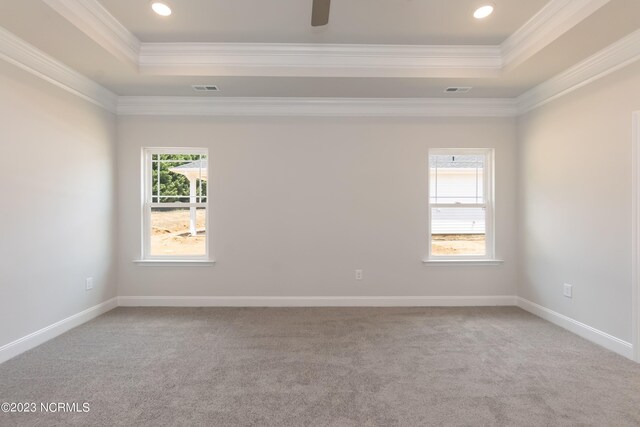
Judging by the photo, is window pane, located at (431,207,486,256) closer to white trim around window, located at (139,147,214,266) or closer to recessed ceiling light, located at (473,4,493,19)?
recessed ceiling light, located at (473,4,493,19)

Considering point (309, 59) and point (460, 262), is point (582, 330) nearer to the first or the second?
point (460, 262)

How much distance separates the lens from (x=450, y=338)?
10.7 feet

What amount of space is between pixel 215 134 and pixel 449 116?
290 cm

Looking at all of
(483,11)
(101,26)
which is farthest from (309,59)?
(101,26)

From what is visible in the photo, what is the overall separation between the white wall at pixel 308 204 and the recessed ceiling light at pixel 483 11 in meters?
1.52

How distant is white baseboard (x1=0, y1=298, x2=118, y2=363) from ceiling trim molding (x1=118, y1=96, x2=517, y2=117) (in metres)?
2.33

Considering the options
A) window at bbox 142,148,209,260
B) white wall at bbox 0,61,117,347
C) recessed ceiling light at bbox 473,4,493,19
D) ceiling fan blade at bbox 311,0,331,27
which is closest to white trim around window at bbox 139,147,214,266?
window at bbox 142,148,209,260

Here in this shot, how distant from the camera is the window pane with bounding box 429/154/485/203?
4.48 meters

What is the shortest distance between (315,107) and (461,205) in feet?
7.30

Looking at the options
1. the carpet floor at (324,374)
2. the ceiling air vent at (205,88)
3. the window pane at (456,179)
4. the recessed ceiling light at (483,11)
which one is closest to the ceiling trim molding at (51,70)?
the ceiling air vent at (205,88)

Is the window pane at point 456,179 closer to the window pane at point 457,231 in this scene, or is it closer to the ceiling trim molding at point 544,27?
the window pane at point 457,231

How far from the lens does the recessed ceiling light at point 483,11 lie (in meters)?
2.78

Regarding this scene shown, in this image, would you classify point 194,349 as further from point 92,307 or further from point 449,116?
point 449,116

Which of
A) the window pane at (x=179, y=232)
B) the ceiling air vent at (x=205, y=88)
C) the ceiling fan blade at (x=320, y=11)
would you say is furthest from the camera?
the window pane at (x=179, y=232)
